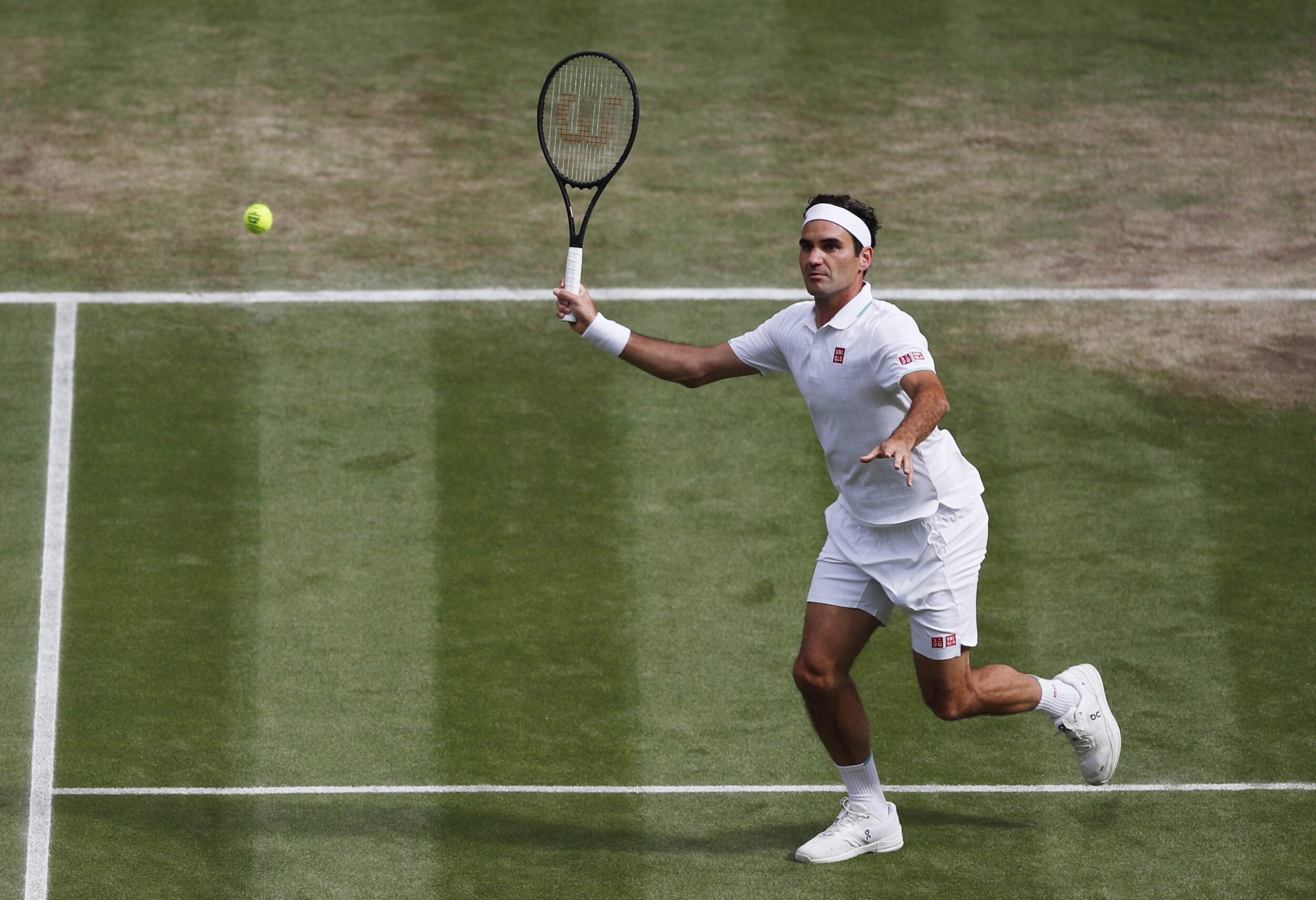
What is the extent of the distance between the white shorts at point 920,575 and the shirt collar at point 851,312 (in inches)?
30.6

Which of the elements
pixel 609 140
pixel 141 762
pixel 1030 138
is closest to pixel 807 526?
pixel 609 140

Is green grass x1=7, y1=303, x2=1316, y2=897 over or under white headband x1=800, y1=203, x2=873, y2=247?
under

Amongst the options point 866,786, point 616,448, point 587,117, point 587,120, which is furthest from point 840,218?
point 587,117

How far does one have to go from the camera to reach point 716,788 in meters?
7.52

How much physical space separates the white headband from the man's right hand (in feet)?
2.96

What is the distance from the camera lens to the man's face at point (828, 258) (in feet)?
21.7

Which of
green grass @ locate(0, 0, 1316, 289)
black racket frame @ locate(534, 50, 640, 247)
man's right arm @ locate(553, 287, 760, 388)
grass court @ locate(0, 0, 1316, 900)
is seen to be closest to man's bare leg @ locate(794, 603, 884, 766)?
grass court @ locate(0, 0, 1316, 900)

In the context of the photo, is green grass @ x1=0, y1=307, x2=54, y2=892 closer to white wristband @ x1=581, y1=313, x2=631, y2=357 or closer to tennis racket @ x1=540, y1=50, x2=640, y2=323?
white wristband @ x1=581, y1=313, x2=631, y2=357

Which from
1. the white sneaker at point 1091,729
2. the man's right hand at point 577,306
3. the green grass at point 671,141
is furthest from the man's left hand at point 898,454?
the green grass at point 671,141

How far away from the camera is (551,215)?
40.0 feet

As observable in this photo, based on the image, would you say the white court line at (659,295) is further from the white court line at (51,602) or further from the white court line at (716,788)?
the white court line at (716,788)

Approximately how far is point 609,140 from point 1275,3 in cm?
801

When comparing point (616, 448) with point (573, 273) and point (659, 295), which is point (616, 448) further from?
point (573, 273)

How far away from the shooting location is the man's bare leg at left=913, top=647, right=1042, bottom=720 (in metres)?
6.71
